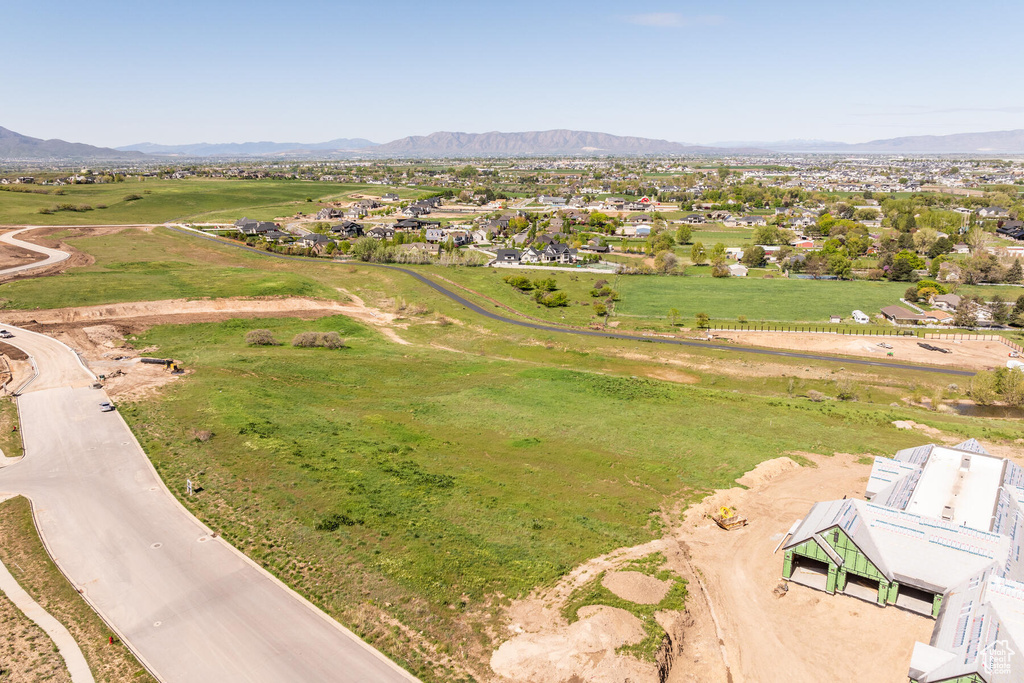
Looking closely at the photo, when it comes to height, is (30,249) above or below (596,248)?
above

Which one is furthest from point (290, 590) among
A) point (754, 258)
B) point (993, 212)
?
point (993, 212)

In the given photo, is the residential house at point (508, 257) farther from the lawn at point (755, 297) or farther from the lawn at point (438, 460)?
the lawn at point (438, 460)

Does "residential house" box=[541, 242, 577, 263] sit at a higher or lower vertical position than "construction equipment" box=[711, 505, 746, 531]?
higher

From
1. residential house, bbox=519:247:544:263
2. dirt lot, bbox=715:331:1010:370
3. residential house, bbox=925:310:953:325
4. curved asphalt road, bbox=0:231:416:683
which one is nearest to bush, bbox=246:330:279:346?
curved asphalt road, bbox=0:231:416:683

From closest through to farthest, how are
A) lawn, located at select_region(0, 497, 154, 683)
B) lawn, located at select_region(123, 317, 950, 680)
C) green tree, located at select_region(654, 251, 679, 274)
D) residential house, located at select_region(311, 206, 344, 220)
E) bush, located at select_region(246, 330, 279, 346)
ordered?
1. lawn, located at select_region(0, 497, 154, 683)
2. lawn, located at select_region(123, 317, 950, 680)
3. bush, located at select_region(246, 330, 279, 346)
4. green tree, located at select_region(654, 251, 679, 274)
5. residential house, located at select_region(311, 206, 344, 220)

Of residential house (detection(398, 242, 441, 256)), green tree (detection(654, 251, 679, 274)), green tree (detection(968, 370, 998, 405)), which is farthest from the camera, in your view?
residential house (detection(398, 242, 441, 256))

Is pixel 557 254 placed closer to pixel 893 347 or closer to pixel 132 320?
pixel 893 347

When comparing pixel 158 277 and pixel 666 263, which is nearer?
pixel 158 277

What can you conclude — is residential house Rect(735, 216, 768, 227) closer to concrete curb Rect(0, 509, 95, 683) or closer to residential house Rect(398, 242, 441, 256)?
residential house Rect(398, 242, 441, 256)
